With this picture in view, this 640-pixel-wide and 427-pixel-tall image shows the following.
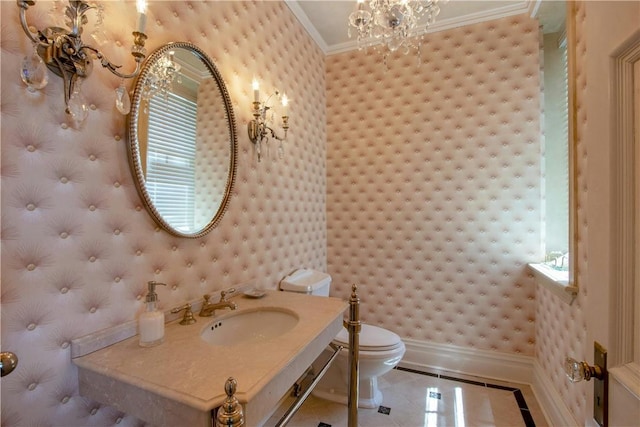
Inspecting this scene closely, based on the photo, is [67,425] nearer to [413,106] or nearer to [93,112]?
[93,112]

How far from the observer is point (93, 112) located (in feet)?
3.24

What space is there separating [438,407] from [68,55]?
8.41ft

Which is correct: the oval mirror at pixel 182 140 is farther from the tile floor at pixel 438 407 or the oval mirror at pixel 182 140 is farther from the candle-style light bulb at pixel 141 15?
the tile floor at pixel 438 407

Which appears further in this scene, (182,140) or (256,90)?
(256,90)

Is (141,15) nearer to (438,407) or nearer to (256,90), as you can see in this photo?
(256,90)

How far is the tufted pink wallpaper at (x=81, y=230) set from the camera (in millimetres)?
807

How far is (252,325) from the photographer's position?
54.5 inches

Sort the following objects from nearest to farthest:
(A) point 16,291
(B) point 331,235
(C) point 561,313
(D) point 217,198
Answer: (A) point 16,291
(D) point 217,198
(C) point 561,313
(B) point 331,235

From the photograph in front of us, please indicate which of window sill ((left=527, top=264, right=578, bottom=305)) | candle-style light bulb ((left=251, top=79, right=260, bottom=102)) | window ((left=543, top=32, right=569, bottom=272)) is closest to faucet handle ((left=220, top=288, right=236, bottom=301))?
candle-style light bulb ((left=251, top=79, right=260, bottom=102))

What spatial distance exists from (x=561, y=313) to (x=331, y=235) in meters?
1.73

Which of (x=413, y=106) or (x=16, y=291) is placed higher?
(x=413, y=106)

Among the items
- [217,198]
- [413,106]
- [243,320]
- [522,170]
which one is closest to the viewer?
[243,320]

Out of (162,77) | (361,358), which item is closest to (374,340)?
(361,358)

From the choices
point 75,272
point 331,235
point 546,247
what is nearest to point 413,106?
point 331,235
